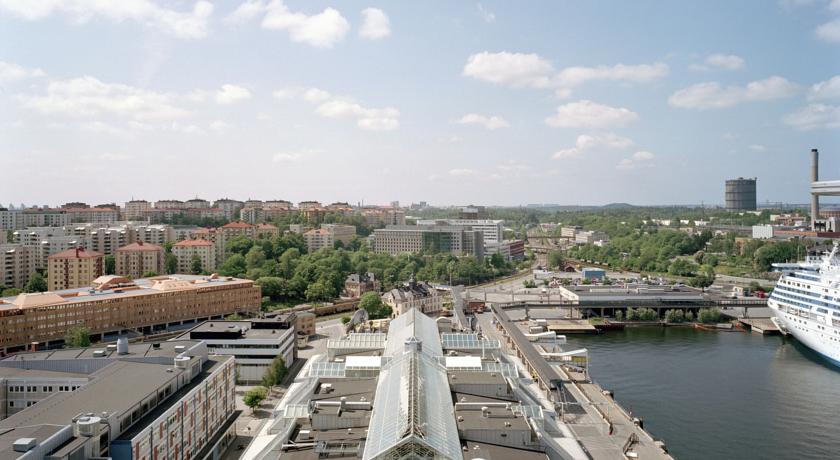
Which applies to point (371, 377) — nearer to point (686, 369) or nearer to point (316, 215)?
point (686, 369)

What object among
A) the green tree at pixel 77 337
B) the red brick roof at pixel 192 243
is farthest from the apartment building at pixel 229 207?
the green tree at pixel 77 337

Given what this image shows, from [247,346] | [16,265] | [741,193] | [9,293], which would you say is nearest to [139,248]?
[16,265]

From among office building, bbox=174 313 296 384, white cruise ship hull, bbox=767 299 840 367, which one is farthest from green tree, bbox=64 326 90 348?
white cruise ship hull, bbox=767 299 840 367

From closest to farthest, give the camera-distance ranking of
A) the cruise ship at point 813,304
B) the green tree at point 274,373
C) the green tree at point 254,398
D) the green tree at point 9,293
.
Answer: the green tree at point 254,398 → the green tree at point 274,373 → the cruise ship at point 813,304 → the green tree at point 9,293

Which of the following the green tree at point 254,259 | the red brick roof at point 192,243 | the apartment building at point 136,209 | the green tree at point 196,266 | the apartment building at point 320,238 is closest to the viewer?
the green tree at point 254,259

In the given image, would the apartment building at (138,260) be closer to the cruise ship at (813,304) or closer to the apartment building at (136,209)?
the apartment building at (136,209)

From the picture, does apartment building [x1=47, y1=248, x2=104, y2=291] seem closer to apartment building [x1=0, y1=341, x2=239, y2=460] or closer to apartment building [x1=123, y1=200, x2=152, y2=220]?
apartment building [x1=0, y1=341, x2=239, y2=460]

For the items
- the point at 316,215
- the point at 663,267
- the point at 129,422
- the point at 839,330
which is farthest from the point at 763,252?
the point at 129,422
